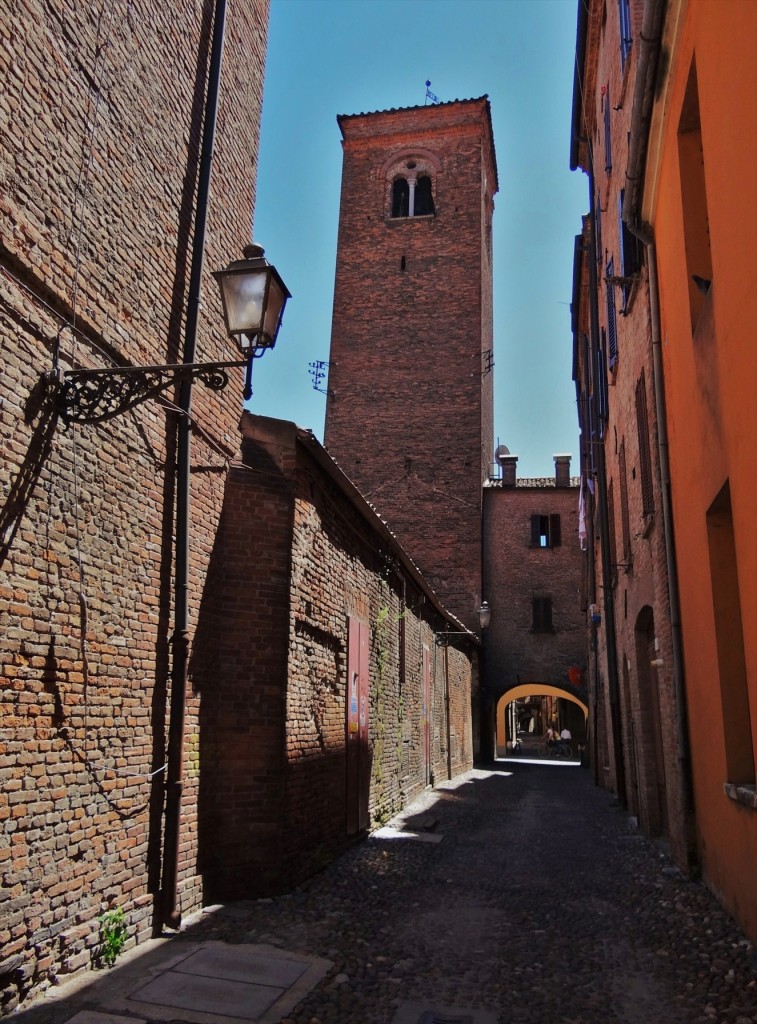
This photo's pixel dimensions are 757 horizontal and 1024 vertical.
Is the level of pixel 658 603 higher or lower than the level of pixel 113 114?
lower

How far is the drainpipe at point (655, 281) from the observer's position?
6.57 meters

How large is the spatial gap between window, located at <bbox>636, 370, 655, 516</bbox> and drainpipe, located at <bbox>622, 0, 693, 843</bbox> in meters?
1.23

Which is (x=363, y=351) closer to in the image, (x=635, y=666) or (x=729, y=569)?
(x=635, y=666)

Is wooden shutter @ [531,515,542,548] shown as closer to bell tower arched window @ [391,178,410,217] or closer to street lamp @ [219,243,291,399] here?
bell tower arched window @ [391,178,410,217]

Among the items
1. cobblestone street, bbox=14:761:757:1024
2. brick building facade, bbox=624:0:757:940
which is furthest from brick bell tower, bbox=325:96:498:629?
brick building facade, bbox=624:0:757:940

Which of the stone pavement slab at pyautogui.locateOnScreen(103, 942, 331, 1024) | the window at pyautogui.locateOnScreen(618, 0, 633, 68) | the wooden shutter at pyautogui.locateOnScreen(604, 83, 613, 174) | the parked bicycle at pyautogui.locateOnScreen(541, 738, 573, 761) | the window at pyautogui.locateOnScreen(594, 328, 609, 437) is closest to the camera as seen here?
the stone pavement slab at pyautogui.locateOnScreen(103, 942, 331, 1024)

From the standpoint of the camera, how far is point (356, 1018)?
13.3ft

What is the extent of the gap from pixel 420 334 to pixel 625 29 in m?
16.5

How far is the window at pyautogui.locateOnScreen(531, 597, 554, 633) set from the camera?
25.3 m

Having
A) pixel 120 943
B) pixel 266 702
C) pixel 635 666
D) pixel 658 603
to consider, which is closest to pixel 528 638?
pixel 635 666

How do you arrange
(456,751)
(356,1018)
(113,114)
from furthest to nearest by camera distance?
(456,751) < (113,114) < (356,1018)

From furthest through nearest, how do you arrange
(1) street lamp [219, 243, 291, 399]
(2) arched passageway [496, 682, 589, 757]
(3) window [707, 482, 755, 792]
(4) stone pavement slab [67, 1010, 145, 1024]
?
(2) arched passageway [496, 682, 589, 757], (3) window [707, 482, 755, 792], (1) street lamp [219, 243, 291, 399], (4) stone pavement slab [67, 1010, 145, 1024]

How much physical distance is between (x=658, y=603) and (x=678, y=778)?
1.77 m

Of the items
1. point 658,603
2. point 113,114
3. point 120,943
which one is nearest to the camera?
point 120,943
